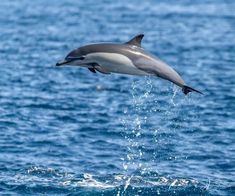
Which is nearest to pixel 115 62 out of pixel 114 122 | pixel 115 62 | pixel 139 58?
pixel 115 62

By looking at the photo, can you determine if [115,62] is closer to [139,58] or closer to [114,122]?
[139,58]

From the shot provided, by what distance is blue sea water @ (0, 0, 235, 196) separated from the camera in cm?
2361

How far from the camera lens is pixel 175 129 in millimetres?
30031

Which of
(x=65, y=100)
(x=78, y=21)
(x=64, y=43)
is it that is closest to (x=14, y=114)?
(x=65, y=100)

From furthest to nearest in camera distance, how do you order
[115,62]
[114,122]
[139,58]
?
[114,122]
[139,58]
[115,62]

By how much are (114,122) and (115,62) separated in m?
11.4

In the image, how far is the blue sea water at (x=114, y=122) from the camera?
2361 centimetres

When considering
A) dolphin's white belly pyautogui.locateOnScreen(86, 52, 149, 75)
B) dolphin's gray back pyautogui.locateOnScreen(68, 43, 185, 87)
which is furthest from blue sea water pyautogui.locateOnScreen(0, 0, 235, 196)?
dolphin's gray back pyautogui.locateOnScreen(68, 43, 185, 87)

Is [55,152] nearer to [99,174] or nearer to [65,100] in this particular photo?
[99,174]

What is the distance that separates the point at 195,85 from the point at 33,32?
20115mm

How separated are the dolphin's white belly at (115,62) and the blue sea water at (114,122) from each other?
13.7 ft

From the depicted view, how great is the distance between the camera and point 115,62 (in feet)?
64.4

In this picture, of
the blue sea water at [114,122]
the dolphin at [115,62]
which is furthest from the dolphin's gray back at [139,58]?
the blue sea water at [114,122]

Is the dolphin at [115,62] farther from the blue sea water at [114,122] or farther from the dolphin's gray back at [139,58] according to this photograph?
the blue sea water at [114,122]
